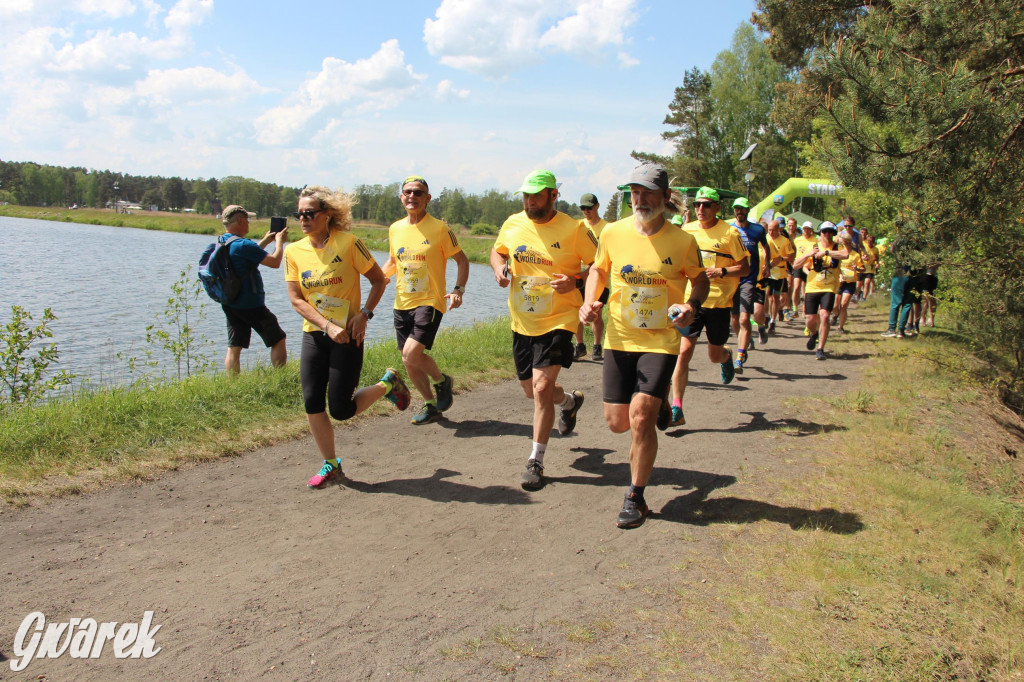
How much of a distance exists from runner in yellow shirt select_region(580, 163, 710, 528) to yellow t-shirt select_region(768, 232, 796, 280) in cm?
965

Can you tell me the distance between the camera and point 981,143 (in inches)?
248

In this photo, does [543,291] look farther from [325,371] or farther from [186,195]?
[186,195]

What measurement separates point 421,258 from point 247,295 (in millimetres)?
2657

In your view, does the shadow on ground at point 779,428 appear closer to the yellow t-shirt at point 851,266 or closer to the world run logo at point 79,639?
the world run logo at point 79,639

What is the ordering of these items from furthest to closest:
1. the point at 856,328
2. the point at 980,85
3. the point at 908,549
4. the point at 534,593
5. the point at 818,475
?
1. the point at 856,328
2. the point at 980,85
3. the point at 818,475
4. the point at 908,549
5. the point at 534,593

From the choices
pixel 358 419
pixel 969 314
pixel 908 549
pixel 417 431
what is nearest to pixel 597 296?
pixel 908 549

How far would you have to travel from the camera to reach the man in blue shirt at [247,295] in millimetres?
7961

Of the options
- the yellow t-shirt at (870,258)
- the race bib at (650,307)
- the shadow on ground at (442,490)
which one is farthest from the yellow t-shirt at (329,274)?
the yellow t-shirt at (870,258)

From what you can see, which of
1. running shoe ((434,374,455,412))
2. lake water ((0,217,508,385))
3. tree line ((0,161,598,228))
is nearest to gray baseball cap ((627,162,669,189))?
running shoe ((434,374,455,412))

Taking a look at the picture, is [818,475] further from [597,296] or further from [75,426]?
[75,426]

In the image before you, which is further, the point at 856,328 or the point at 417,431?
the point at 856,328

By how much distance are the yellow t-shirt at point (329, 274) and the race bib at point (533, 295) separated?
120cm

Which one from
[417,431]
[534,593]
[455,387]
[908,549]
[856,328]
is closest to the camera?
[534,593]

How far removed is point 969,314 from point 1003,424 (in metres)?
1.49
